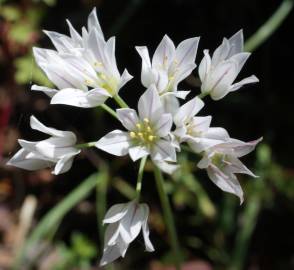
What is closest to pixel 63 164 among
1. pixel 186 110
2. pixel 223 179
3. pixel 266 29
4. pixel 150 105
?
pixel 150 105

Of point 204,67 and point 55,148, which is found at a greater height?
point 204,67

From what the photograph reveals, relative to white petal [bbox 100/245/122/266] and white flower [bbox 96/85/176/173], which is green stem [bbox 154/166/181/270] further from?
white petal [bbox 100/245/122/266]

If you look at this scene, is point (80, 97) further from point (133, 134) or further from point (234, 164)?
point (234, 164)

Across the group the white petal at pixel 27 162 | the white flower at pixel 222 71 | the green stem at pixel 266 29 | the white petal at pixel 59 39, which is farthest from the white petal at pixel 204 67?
the green stem at pixel 266 29

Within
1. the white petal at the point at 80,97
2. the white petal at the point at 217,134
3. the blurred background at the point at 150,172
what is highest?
the white petal at the point at 80,97

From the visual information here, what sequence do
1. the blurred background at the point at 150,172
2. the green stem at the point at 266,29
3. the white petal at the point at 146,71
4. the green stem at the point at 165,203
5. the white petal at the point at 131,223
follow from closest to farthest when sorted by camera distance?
the white petal at the point at 131,223 < the white petal at the point at 146,71 < the green stem at the point at 165,203 < the green stem at the point at 266,29 < the blurred background at the point at 150,172

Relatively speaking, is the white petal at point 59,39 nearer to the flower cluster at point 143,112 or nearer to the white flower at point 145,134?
the flower cluster at point 143,112

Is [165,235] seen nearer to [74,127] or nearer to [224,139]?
[74,127]
